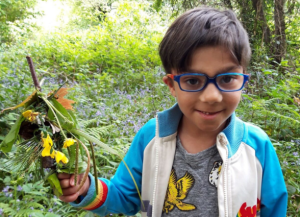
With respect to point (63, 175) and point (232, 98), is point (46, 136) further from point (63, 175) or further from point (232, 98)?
point (232, 98)

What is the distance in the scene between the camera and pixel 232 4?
6.01m

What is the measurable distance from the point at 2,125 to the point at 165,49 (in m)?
2.10

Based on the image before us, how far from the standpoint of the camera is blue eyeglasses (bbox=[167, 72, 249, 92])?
1.07m

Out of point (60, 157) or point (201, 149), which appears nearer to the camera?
point (60, 157)

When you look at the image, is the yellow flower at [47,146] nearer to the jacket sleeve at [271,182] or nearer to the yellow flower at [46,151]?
the yellow flower at [46,151]

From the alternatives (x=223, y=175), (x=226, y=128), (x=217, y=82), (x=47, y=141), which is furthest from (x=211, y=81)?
(x=47, y=141)

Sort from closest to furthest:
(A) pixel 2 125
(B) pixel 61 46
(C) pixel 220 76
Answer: (C) pixel 220 76, (A) pixel 2 125, (B) pixel 61 46

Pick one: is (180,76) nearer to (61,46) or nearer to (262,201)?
(262,201)

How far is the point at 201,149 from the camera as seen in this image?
1.29 m

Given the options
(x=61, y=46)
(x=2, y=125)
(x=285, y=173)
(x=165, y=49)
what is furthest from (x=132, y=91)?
(x=61, y=46)

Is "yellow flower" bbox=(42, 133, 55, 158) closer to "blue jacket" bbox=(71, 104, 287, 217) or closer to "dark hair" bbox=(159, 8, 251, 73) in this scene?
"blue jacket" bbox=(71, 104, 287, 217)

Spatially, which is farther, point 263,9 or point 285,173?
point 263,9

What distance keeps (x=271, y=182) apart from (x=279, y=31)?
5170 mm

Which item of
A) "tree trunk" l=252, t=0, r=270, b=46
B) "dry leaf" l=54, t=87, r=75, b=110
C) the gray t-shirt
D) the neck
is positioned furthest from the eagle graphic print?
"tree trunk" l=252, t=0, r=270, b=46
